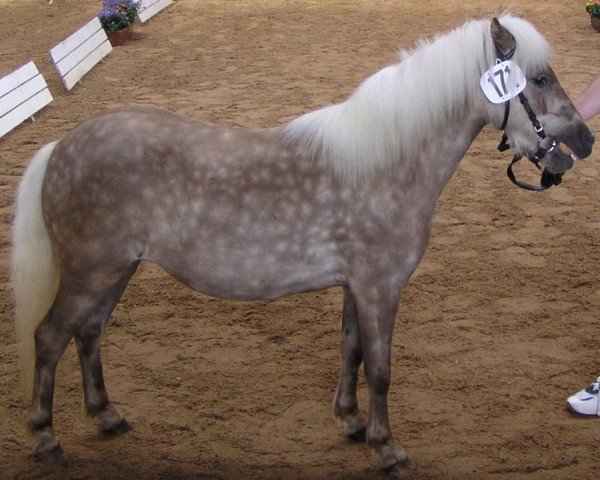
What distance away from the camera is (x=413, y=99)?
123 inches

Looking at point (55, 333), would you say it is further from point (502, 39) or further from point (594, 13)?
point (594, 13)

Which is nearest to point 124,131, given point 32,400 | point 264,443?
point 32,400

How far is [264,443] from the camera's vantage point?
3680 millimetres

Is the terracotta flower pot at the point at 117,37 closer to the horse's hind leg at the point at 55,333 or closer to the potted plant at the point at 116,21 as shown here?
the potted plant at the point at 116,21

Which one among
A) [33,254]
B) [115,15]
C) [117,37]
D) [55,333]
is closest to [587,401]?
[55,333]

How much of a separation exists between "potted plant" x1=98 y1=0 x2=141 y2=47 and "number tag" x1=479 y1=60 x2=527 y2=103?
32.1 feet

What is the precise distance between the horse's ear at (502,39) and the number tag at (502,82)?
0.05 meters

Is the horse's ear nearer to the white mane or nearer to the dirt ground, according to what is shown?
the white mane

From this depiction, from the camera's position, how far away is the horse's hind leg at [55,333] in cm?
326

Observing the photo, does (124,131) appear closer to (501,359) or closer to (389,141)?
(389,141)

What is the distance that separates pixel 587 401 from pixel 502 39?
1925mm

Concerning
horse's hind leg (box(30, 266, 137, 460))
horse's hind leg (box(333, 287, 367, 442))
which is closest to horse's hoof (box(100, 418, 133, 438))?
horse's hind leg (box(30, 266, 137, 460))

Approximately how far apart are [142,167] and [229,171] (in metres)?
0.36

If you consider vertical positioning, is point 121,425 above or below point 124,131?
below
